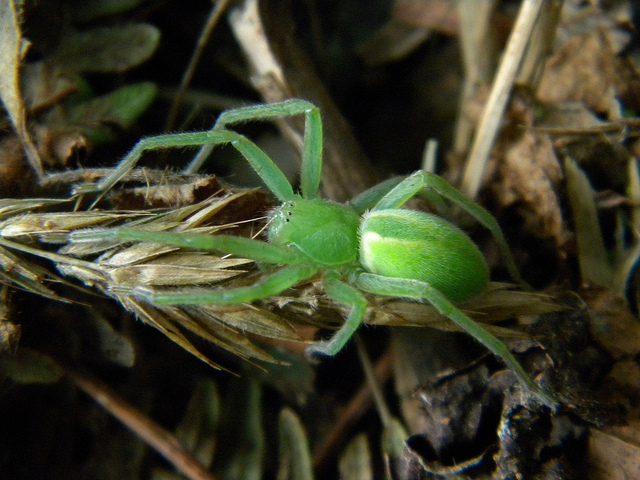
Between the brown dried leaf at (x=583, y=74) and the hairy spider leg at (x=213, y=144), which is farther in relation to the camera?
the brown dried leaf at (x=583, y=74)

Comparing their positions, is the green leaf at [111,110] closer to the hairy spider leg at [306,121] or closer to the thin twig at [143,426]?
the hairy spider leg at [306,121]

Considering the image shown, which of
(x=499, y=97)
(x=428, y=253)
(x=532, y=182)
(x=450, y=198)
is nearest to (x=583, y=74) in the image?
(x=499, y=97)

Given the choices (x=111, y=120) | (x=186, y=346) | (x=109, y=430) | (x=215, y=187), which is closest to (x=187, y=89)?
(x=111, y=120)

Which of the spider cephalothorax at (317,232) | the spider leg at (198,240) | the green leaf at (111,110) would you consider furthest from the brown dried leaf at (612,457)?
the green leaf at (111,110)

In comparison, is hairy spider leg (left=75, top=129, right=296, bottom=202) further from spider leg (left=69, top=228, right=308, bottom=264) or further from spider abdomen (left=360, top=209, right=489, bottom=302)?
spider abdomen (left=360, top=209, right=489, bottom=302)

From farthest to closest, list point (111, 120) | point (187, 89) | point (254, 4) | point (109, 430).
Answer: point (187, 89) → point (254, 4) → point (111, 120) → point (109, 430)

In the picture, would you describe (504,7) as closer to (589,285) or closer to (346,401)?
(589,285)


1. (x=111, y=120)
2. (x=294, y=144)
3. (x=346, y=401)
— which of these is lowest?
(x=346, y=401)

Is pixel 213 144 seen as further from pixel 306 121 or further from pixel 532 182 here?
pixel 532 182
